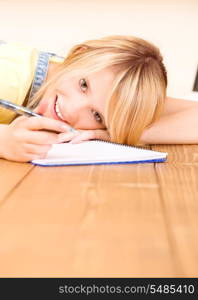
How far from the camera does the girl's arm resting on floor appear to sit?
110 cm

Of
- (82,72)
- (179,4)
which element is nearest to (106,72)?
(82,72)

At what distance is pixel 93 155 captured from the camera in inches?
32.0

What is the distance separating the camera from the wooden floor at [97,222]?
1.19 ft

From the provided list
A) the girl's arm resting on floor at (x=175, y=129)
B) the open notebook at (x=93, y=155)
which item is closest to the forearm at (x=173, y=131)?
the girl's arm resting on floor at (x=175, y=129)

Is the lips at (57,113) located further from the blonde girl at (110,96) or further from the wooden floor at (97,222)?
the wooden floor at (97,222)

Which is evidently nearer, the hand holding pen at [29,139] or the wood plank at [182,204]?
the wood plank at [182,204]

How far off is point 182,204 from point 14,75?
70 cm

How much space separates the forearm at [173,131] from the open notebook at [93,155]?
24 centimetres

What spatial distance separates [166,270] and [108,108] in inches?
25.0

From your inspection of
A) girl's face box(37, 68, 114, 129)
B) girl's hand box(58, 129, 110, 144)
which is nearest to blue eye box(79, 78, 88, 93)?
girl's face box(37, 68, 114, 129)

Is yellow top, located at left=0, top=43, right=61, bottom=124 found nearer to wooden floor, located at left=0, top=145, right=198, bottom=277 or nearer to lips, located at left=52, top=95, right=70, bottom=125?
lips, located at left=52, top=95, right=70, bottom=125

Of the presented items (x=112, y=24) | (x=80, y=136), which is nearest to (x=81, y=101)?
(x=80, y=136)

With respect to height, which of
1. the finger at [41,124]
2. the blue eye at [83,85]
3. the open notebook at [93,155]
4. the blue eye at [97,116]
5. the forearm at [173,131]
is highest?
the blue eye at [83,85]

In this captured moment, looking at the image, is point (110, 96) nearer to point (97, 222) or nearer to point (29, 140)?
point (29, 140)
